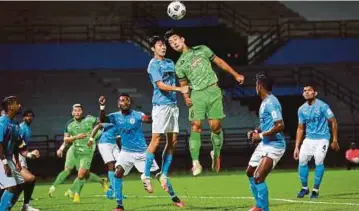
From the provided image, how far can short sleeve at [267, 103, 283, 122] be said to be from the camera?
1330 centimetres

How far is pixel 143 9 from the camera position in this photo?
3947 cm

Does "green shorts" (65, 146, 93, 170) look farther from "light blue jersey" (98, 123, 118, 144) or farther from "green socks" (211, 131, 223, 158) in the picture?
"green socks" (211, 131, 223, 158)

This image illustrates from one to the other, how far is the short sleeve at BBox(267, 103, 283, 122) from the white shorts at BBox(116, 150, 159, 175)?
12.7 ft

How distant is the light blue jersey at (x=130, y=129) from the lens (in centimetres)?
1709

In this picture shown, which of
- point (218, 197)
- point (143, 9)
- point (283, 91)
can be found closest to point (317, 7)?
point (283, 91)

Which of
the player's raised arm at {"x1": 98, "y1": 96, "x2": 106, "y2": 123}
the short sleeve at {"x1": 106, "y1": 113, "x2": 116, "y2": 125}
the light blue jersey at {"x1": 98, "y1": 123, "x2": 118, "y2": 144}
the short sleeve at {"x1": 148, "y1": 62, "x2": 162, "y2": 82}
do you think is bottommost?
the light blue jersey at {"x1": 98, "y1": 123, "x2": 118, "y2": 144}

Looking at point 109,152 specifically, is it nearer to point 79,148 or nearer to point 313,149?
point 79,148

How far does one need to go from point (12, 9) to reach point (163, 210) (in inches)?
969

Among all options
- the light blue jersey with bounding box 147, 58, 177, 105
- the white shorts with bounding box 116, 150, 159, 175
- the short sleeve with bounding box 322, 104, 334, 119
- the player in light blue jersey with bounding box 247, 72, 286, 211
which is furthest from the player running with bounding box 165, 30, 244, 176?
the short sleeve with bounding box 322, 104, 334, 119

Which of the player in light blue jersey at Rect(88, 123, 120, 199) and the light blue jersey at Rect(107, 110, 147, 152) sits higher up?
the light blue jersey at Rect(107, 110, 147, 152)

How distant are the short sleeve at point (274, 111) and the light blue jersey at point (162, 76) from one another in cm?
286

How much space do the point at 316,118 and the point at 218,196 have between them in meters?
2.94

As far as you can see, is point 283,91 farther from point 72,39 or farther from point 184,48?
point 184,48

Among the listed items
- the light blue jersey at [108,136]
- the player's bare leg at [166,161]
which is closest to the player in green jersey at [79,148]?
the light blue jersey at [108,136]
